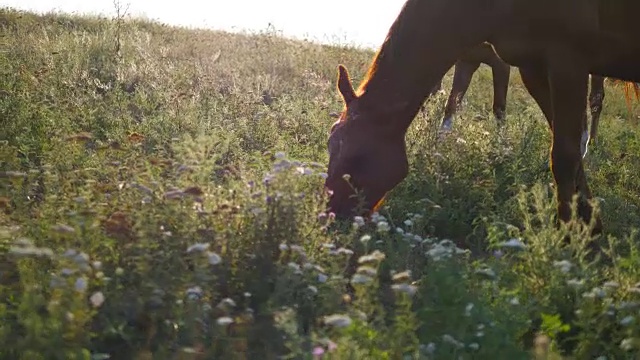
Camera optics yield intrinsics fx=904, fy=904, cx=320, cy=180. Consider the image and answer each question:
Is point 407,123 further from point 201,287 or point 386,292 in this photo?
point 201,287

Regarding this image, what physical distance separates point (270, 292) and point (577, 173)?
8.89 feet

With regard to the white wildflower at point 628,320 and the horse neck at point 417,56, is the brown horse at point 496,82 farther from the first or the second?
the white wildflower at point 628,320

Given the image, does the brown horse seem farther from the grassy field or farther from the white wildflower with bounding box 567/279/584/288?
the white wildflower with bounding box 567/279/584/288

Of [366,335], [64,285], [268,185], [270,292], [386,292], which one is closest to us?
[64,285]

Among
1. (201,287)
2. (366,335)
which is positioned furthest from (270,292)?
(366,335)

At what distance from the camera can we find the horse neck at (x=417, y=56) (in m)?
5.14

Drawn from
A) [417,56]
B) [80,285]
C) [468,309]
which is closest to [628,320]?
[468,309]

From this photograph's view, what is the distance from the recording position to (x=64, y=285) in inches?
102

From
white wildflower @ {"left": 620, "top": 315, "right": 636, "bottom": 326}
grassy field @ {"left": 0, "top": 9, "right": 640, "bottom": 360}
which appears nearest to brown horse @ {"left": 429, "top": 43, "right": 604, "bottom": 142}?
grassy field @ {"left": 0, "top": 9, "right": 640, "bottom": 360}

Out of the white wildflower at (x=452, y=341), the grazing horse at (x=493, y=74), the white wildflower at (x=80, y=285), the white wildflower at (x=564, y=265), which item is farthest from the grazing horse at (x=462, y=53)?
the grazing horse at (x=493, y=74)

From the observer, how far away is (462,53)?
5297 millimetres

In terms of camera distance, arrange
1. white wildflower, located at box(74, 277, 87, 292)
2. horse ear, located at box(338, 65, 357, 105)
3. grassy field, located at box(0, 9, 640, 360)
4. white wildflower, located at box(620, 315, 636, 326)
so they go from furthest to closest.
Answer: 1. horse ear, located at box(338, 65, 357, 105)
2. white wildflower, located at box(620, 315, 636, 326)
3. grassy field, located at box(0, 9, 640, 360)
4. white wildflower, located at box(74, 277, 87, 292)

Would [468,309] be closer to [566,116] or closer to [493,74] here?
[566,116]

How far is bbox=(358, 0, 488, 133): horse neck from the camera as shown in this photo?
16.9 feet
